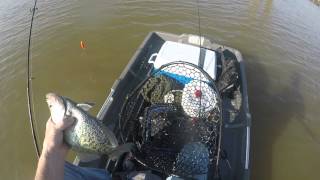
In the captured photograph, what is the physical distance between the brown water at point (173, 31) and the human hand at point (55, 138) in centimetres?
358

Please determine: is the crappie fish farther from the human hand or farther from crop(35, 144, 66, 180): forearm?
crop(35, 144, 66, 180): forearm

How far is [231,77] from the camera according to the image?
661 centimetres

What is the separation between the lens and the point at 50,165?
3.05 m

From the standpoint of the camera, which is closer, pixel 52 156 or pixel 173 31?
pixel 52 156

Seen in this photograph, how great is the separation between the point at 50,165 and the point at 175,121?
2.99m

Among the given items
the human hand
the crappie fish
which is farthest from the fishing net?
the human hand

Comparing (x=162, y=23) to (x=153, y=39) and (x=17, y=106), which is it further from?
(x=17, y=106)

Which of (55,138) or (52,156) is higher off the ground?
(55,138)

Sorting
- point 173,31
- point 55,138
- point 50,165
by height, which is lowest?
point 173,31

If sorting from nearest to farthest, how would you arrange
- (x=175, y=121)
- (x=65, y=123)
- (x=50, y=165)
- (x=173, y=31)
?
(x=50, y=165), (x=65, y=123), (x=175, y=121), (x=173, y=31)

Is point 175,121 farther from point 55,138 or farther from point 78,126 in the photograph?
point 55,138

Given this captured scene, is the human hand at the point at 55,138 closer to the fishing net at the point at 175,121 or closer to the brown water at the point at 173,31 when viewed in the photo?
the fishing net at the point at 175,121

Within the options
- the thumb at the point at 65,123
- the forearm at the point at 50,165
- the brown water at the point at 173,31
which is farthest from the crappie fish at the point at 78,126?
the brown water at the point at 173,31

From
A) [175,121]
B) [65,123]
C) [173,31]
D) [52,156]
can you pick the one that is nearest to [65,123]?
[65,123]
